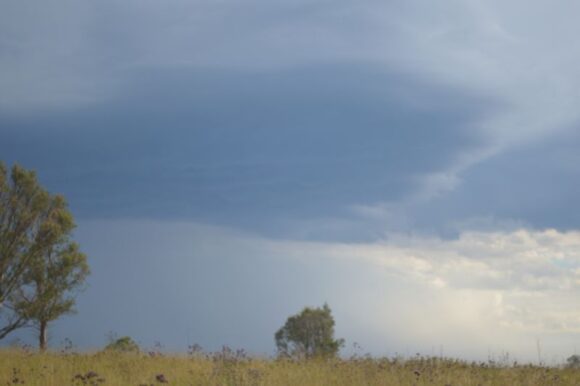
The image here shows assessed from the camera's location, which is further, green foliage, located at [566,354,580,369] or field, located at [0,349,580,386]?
green foliage, located at [566,354,580,369]

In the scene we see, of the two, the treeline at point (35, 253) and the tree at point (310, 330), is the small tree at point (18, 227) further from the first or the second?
the tree at point (310, 330)

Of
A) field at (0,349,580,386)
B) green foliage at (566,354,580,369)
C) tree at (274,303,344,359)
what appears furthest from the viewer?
tree at (274,303,344,359)

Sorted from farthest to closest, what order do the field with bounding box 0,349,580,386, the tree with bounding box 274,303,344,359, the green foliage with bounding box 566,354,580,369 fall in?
the tree with bounding box 274,303,344,359 < the green foliage with bounding box 566,354,580,369 < the field with bounding box 0,349,580,386

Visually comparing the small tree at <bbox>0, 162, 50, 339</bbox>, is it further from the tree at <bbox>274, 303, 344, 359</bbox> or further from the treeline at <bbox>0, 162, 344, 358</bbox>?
the tree at <bbox>274, 303, 344, 359</bbox>

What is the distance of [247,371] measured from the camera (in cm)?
1673

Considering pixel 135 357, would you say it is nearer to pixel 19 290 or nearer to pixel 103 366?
pixel 103 366

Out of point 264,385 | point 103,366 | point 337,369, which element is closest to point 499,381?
point 337,369

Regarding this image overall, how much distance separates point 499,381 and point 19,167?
32558 millimetres

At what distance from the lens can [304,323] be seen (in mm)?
64938

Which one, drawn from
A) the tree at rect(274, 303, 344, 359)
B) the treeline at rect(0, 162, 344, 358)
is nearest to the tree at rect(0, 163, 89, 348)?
the treeline at rect(0, 162, 344, 358)

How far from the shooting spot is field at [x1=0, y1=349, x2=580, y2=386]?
17219 mm

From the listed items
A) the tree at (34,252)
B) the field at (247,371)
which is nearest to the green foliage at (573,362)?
the field at (247,371)

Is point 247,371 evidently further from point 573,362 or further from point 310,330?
point 310,330

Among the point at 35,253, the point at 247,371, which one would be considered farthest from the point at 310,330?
the point at 247,371
